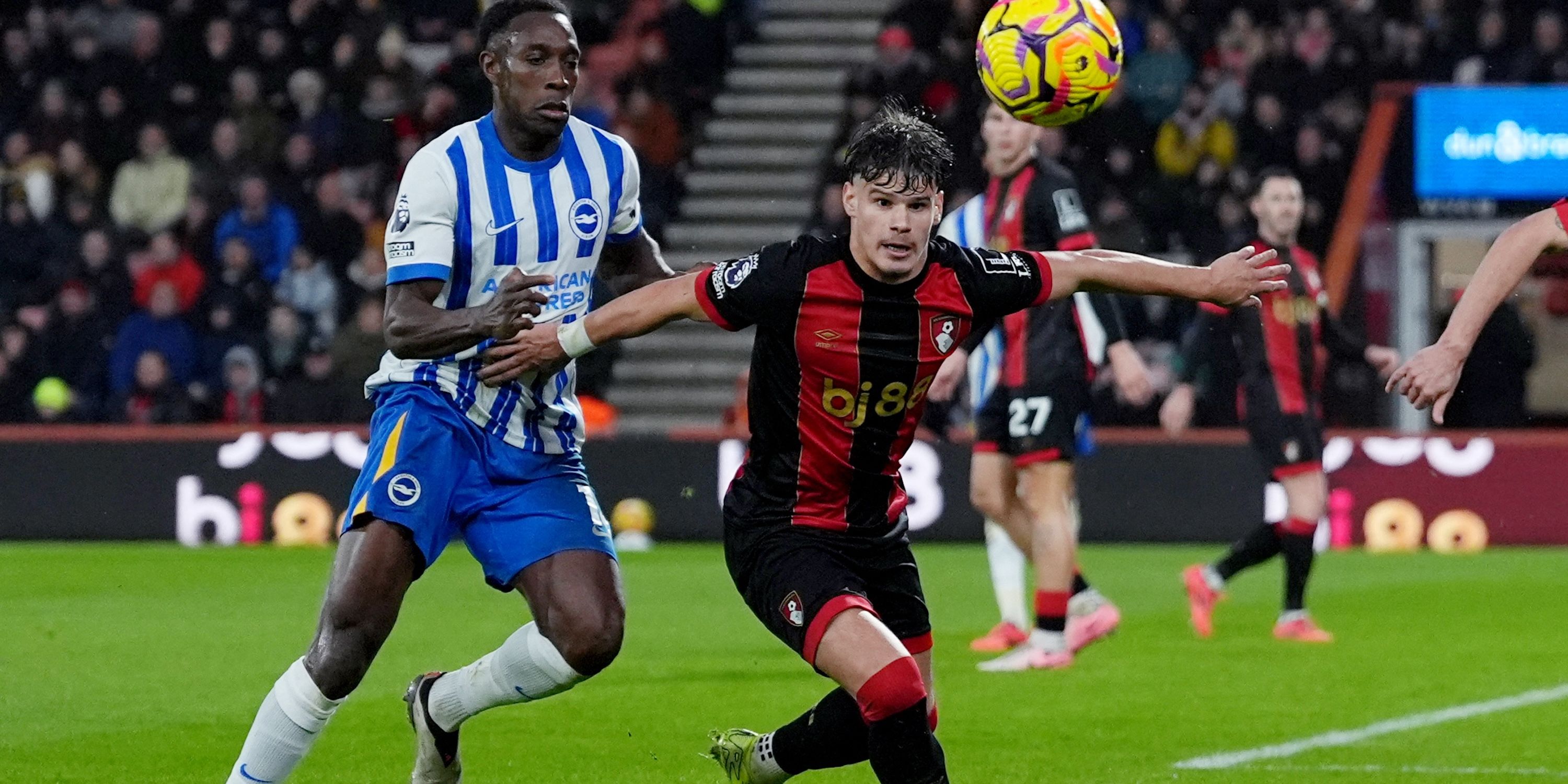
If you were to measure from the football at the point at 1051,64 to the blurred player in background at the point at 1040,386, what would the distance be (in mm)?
2137

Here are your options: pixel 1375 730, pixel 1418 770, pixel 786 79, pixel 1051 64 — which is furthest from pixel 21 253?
pixel 1418 770

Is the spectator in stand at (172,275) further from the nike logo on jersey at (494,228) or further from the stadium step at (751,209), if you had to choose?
the nike logo on jersey at (494,228)

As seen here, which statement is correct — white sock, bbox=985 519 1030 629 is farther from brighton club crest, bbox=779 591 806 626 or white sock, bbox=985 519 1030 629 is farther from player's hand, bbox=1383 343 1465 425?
brighton club crest, bbox=779 591 806 626

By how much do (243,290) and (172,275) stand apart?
614 mm

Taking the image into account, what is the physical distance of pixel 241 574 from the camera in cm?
1329

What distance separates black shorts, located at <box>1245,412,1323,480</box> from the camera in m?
10.4

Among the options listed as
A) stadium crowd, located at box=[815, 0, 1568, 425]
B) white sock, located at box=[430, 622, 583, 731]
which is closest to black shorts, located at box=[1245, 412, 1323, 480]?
white sock, located at box=[430, 622, 583, 731]

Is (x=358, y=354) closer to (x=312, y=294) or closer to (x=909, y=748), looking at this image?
(x=312, y=294)

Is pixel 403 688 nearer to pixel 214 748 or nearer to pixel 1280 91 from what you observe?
pixel 214 748

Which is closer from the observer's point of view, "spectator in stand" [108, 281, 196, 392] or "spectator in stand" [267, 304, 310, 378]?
"spectator in stand" [108, 281, 196, 392]

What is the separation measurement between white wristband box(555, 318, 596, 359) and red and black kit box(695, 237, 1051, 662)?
0.29 meters

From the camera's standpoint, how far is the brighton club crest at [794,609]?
17.7ft

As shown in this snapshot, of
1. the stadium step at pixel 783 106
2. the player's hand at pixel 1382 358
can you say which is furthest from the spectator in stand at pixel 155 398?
the player's hand at pixel 1382 358

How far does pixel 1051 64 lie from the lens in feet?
22.7
